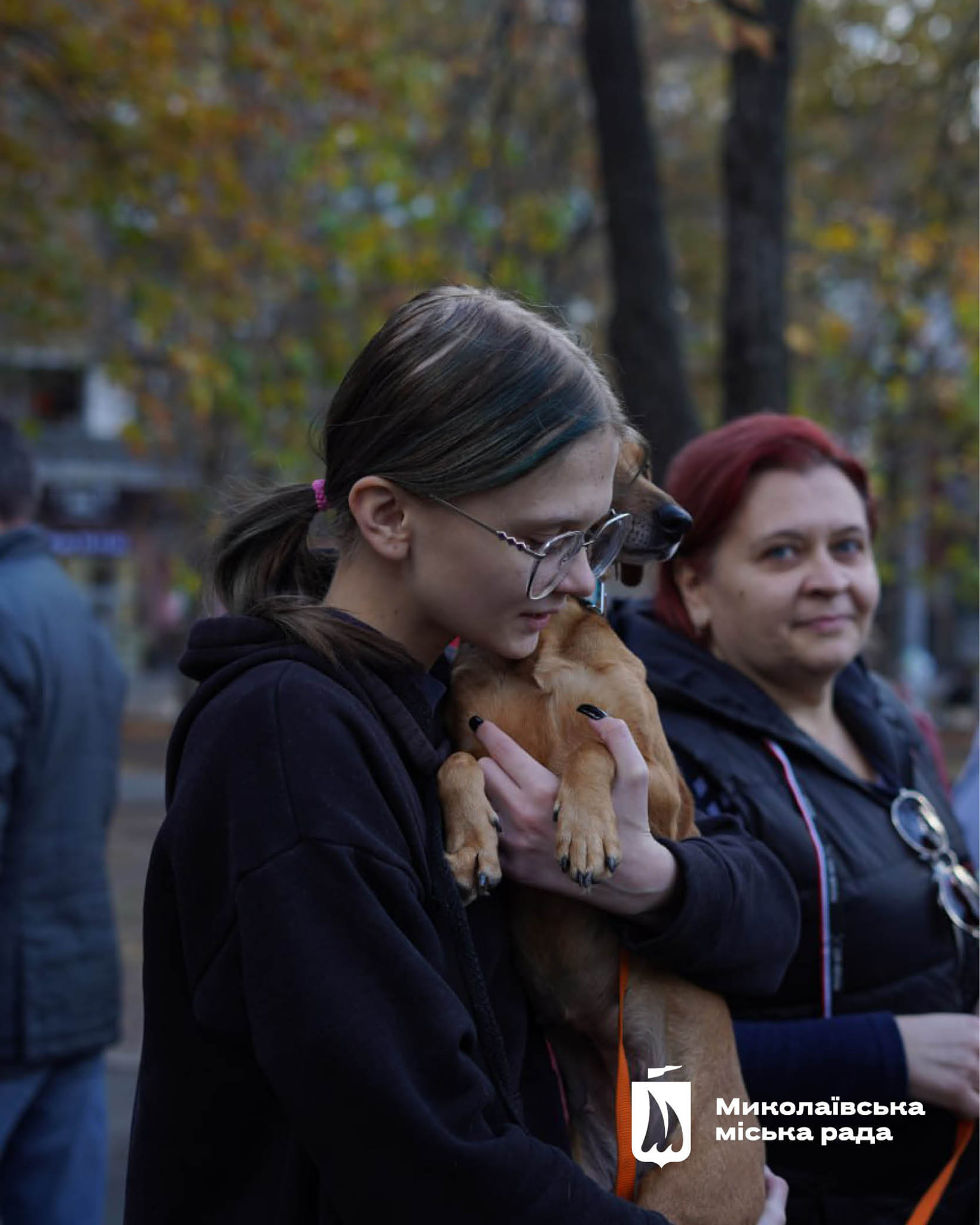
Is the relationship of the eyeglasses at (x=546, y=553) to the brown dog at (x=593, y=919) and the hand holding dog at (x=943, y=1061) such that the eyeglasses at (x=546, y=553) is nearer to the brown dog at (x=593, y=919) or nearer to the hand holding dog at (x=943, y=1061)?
the brown dog at (x=593, y=919)

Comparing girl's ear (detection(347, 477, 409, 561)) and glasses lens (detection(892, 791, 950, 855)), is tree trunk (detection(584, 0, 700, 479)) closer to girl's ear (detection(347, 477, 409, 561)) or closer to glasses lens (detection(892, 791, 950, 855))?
glasses lens (detection(892, 791, 950, 855))

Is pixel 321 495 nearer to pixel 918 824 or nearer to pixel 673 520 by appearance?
pixel 673 520

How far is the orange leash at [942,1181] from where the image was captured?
2379 mm

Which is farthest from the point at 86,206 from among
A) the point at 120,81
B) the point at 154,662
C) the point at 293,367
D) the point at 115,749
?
the point at 154,662

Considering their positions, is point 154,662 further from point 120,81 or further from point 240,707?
point 240,707

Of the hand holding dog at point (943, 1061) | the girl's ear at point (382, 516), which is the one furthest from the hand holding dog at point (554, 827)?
the hand holding dog at point (943, 1061)

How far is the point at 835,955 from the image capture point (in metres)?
2.38

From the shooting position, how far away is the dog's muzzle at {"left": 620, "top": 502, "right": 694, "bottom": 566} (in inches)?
91.7

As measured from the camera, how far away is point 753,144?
6.40 meters

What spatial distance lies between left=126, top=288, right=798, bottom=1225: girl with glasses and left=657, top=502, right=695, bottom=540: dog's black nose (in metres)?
0.46

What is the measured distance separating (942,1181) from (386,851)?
4.75 feet

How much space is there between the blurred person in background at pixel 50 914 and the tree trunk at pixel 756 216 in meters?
3.40

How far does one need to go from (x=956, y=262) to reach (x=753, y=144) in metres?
4.42

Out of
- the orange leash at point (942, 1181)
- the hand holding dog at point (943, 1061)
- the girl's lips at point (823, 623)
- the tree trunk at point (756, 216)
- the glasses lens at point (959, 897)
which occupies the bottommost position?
the orange leash at point (942, 1181)
